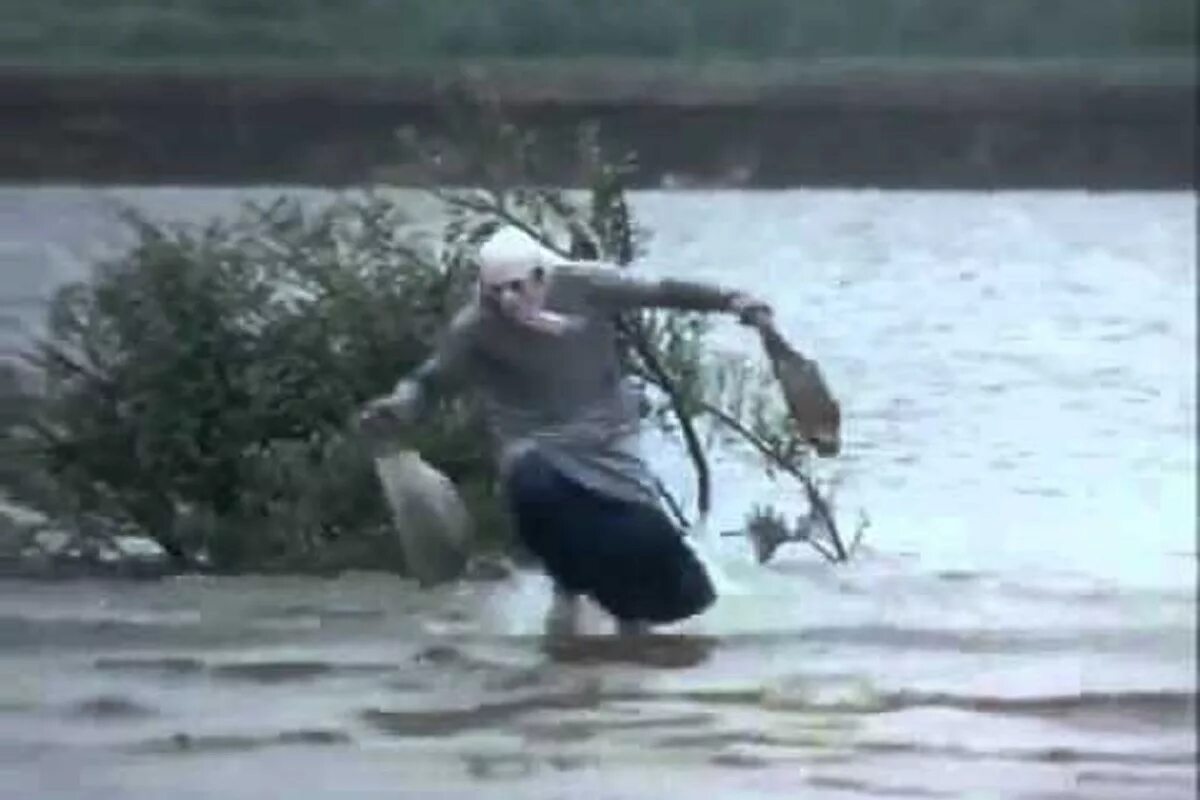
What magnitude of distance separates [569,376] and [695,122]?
269 mm

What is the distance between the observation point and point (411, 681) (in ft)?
13.1

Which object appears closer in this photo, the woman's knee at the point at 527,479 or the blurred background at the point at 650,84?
the blurred background at the point at 650,84

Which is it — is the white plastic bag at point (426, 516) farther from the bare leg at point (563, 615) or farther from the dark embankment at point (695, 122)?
the dark embankment at point (695, 122)

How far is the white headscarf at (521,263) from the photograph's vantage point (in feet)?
12.8

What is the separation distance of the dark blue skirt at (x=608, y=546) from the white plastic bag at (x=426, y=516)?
0.06 m

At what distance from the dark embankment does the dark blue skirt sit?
31cm

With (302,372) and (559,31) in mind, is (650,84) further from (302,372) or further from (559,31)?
(302,372)

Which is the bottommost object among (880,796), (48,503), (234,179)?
(880,796)

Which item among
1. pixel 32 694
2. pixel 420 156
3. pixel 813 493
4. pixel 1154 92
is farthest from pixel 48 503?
pixel 1154 92

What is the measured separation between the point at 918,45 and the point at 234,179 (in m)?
0.67

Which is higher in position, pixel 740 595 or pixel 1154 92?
pixel 1154 92

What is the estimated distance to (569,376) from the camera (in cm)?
391

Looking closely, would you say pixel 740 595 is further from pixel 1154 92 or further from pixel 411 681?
pixel 1154 92

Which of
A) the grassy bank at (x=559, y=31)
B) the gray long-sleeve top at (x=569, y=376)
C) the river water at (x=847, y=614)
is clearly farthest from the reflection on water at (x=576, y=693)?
the grassy bank at (x=559, y=31)
